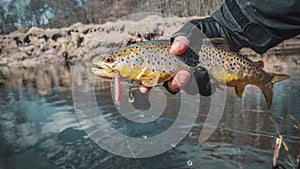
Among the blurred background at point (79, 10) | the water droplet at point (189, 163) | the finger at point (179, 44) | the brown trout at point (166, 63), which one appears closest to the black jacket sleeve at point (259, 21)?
the brown trout at point (166, 63)

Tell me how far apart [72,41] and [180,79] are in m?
33.7

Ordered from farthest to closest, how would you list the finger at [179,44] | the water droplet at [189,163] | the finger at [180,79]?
the water droplet at [189,163], the finger at [180,79], the finger at [179,44]

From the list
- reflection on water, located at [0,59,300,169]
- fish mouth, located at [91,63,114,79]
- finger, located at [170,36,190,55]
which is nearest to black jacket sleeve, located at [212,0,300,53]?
finger, located at [170,36,190,55]

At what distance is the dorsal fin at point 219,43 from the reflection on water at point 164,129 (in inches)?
63.1

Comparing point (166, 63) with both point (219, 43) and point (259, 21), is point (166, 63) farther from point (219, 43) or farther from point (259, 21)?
point (259, 21)

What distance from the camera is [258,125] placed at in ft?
19.2

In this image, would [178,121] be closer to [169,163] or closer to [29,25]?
[169,163]

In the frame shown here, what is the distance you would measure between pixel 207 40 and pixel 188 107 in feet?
19.2

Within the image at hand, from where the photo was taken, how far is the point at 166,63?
210cm

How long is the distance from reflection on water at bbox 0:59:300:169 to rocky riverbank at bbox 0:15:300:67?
70.6ft

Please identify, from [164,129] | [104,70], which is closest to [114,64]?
[104,70]

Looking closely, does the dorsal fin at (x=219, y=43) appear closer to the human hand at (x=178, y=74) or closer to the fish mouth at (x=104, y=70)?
the human hand at (x=178, y=74)

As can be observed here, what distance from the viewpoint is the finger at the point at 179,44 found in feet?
6.47

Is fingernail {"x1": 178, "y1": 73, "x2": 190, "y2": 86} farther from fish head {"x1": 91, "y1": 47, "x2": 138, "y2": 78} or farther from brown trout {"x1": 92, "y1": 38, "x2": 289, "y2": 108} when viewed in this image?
fish head {"x1": 91, "y1": 47, "x2": 138, "y2": 78}
